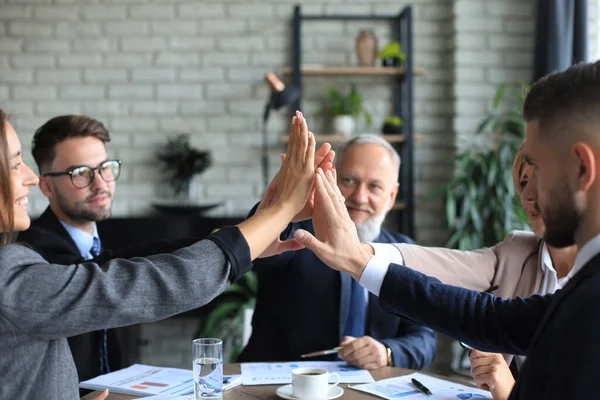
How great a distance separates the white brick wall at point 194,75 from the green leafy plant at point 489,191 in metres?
0.41

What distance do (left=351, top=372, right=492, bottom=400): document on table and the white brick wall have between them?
→ 2453 millimetres

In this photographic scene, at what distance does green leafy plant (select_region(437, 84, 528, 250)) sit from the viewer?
3.58 metres

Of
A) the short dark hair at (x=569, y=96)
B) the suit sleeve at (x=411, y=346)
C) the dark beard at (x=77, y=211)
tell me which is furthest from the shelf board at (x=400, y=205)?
the short dark hair at (x=569, y=96)

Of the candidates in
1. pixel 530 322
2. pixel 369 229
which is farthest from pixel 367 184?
pixel 530 322

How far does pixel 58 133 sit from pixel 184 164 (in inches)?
64.0

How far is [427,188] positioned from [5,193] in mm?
3233

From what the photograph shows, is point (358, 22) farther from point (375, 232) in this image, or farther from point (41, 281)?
point (41, 281)

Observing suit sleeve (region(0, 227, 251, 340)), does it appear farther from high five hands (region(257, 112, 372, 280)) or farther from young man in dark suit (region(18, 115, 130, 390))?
young man in dark suit (region(18, 115, 130, 390))

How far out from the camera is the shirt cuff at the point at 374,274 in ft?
4.57

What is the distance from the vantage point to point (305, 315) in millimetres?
2270

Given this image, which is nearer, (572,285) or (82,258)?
(572,285)

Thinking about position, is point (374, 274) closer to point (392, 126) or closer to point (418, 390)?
point (418, 390)

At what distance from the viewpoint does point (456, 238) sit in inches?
144

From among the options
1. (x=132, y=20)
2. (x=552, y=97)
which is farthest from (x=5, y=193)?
(x=132, y=20)
